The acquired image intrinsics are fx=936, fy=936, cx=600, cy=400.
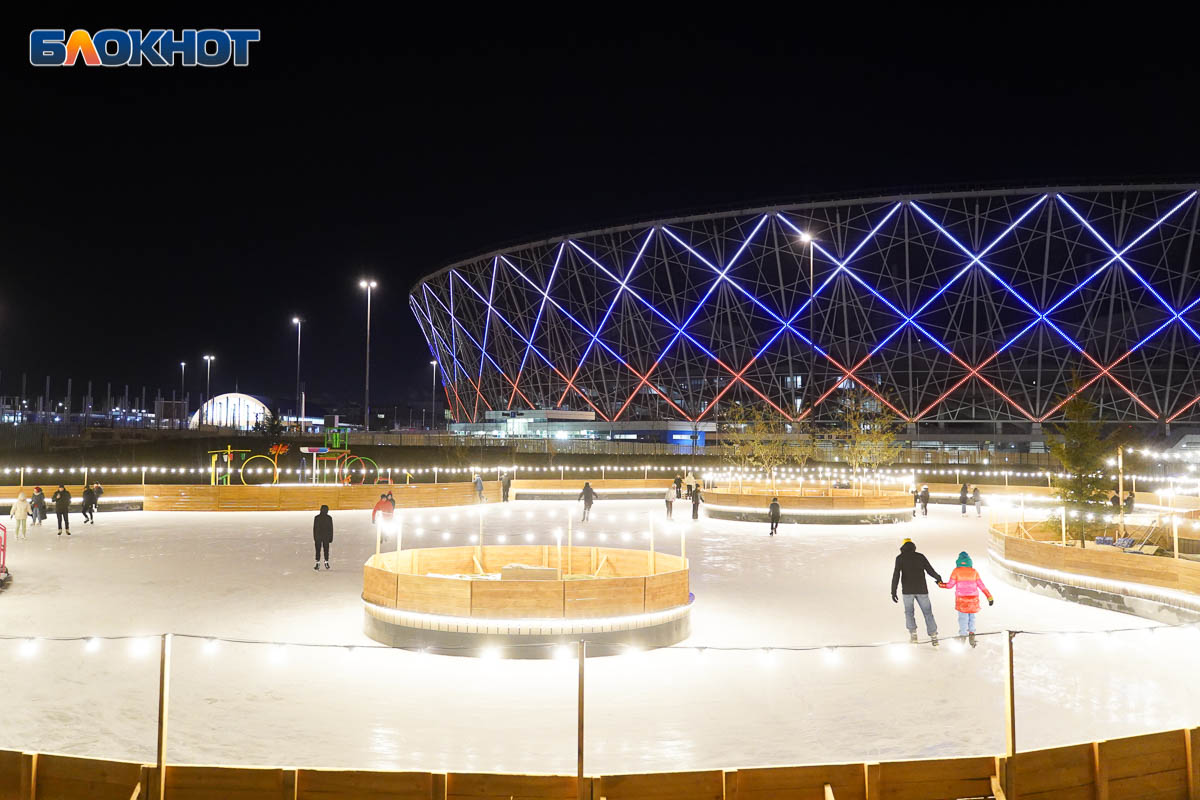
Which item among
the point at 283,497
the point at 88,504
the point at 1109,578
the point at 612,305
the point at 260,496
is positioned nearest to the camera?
the point at 1109,578

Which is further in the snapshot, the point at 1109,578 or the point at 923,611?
the point at 1109,578

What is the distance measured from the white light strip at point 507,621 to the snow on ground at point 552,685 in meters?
0.40

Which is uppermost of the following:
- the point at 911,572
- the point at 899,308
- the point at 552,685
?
the point at 899,308

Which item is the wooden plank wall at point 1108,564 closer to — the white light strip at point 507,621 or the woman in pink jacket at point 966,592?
the woman in pink jacket at point 966,592

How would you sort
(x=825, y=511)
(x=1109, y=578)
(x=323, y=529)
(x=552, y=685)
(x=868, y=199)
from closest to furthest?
(x=552, y=685) → (x=1109, y=578) → (x=323, y=529) → (x=825, y=511) → (x=868, y=199)

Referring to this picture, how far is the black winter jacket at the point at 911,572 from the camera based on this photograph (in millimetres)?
10852

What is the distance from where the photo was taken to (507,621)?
10.1 meters

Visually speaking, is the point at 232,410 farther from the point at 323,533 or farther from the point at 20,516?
the point at 323,533

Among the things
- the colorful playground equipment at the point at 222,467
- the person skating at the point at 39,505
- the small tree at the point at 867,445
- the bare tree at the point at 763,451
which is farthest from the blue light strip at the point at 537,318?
the person skating at the point at 39,505

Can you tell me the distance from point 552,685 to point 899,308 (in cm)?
5295

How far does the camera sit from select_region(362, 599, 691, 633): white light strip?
10094 mm

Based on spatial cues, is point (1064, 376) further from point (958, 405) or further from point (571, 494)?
point (571, 494)

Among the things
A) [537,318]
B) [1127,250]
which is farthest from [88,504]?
[1127,250]

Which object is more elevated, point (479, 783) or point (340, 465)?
point (340, 465)
